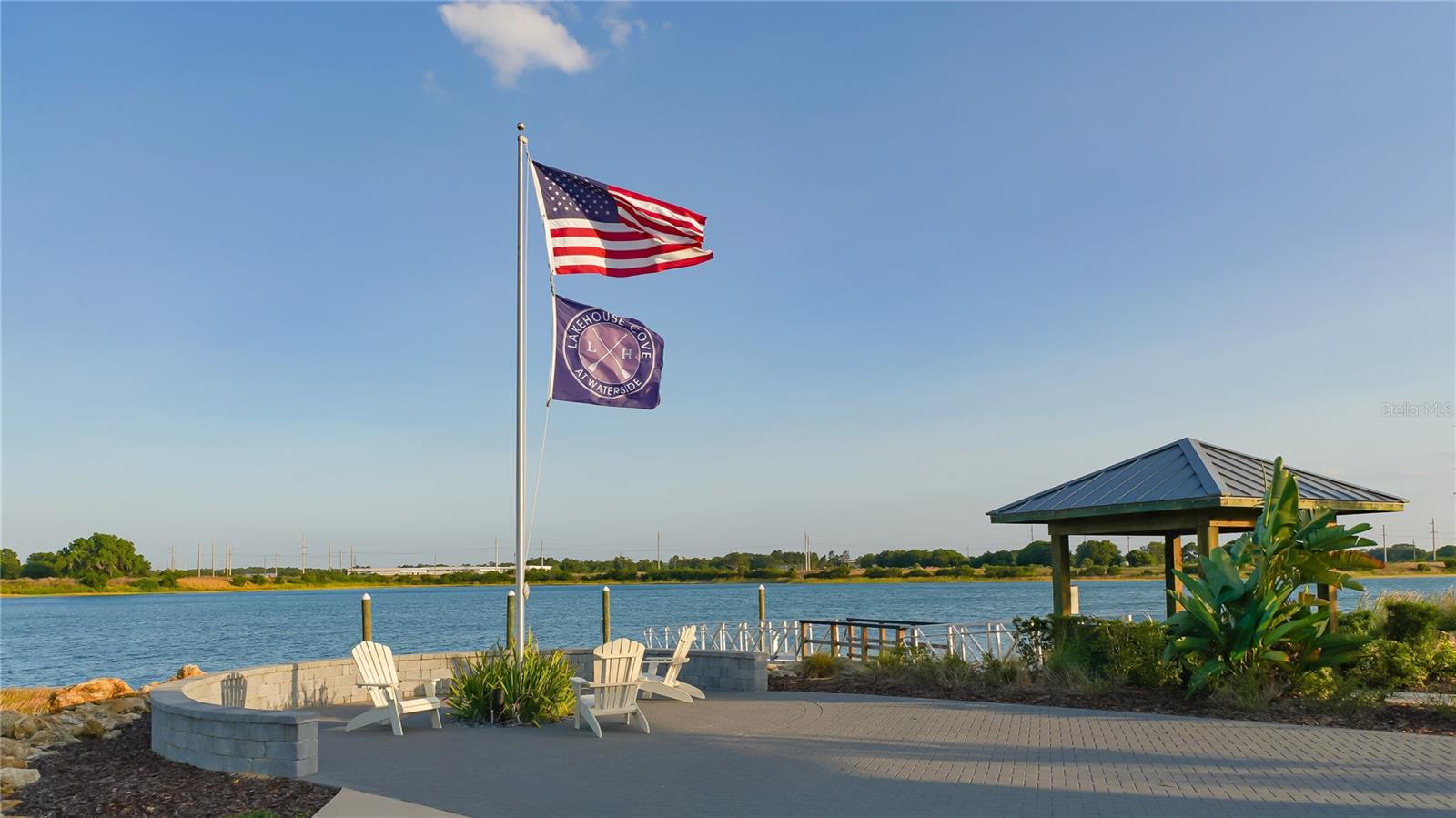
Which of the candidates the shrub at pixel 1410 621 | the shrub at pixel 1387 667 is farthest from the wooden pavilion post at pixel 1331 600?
the shrub at pixel 1410 621

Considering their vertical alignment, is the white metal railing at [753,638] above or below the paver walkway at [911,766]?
below

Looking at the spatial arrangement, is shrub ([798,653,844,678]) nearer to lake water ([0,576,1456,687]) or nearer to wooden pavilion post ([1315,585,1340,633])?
wooden pavilion post ([1315,585,1340,633])

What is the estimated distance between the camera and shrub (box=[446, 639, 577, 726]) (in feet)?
36.3

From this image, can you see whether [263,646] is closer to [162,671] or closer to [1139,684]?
[162,671]

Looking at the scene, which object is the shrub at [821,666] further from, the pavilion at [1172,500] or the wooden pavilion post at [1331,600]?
the wooden pavilion post at [1331,600]

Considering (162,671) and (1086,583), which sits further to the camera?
(1086,583)

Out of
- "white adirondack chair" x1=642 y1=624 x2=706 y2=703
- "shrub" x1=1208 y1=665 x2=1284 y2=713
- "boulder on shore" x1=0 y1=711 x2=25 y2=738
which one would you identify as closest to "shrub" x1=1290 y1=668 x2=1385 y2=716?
"shrub" x1=1208 y1=665 x2=1284 y2=713

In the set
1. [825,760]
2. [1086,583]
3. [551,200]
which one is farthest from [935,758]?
[1086,583]

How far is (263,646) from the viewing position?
136 feet

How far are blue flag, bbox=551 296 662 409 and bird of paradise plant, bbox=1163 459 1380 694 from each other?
254 inches

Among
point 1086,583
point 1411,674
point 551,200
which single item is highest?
point 551,200

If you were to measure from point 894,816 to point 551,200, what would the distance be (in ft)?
24.7

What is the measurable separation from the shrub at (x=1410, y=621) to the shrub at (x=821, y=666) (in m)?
7.37

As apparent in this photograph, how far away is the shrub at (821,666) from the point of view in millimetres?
14945
